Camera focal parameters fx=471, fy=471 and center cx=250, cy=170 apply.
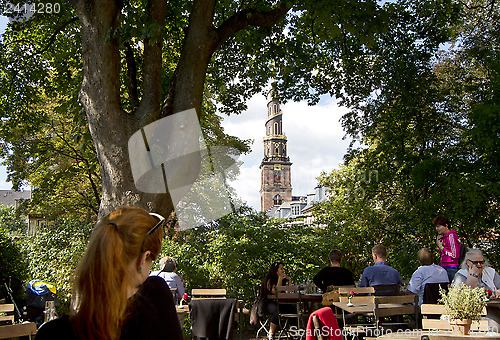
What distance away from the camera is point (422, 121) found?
1157 centimetres

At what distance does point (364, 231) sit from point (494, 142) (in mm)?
5586

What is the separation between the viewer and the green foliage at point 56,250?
38.2 feet

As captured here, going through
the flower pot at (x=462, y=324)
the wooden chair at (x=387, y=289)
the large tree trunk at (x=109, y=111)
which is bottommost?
the flower pot at (x=462, y=324)

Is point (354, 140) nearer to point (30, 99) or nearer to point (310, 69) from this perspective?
point (310, 69)

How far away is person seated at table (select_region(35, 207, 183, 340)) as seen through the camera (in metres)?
1.63

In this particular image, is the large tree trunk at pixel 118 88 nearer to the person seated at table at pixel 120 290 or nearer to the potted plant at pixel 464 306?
the potted plant at pixel 464 306

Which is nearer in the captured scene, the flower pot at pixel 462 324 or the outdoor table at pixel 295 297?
the flower pot at pixel 462 324

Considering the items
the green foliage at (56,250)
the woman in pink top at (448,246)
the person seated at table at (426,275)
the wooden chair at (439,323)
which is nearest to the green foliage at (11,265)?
the green foliage at (56,250)

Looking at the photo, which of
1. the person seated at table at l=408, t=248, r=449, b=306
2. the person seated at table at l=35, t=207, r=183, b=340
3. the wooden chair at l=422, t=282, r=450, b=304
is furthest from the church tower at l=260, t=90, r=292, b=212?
the person seated at table at l=35, t=207, r=183, b=340

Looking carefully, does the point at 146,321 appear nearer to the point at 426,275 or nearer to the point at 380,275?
the point at 426,275

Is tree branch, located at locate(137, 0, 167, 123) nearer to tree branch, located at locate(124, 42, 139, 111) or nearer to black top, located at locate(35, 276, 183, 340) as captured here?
tree branch, located at locate(124, 42, 139, 111)

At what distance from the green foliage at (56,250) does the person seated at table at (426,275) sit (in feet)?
26.0

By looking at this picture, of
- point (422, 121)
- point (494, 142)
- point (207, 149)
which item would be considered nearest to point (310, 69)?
point (422, 121)

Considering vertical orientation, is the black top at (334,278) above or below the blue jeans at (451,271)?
below
